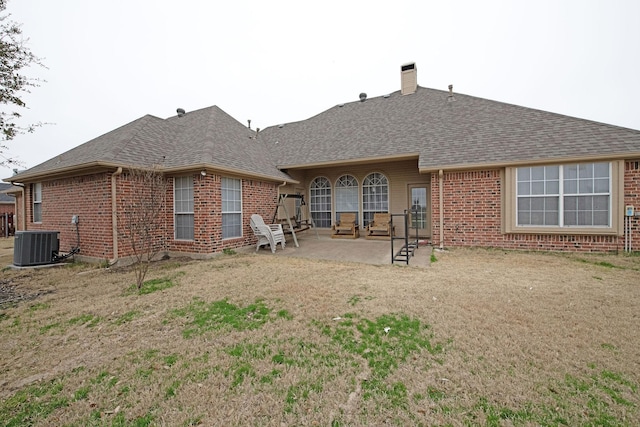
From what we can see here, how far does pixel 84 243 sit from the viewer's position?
7.47 m

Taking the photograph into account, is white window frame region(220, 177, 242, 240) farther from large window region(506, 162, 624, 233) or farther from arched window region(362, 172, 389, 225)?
large window region(506, 162, 624, 233)

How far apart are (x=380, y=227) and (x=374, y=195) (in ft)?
5.00

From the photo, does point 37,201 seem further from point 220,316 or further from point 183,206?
point 220,316

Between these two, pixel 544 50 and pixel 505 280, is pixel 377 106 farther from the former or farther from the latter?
pixel 505 280

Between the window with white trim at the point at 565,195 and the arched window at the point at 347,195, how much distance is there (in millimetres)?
5712

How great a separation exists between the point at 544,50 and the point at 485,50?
2.19 meters

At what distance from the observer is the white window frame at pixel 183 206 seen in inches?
303

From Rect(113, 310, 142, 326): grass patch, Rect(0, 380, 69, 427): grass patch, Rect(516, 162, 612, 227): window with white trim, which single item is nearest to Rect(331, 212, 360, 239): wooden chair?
Rect(516, 162, 612, 227): window with white trim

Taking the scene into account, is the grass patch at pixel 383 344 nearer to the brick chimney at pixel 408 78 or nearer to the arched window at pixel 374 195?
the arched window at pixel 374 195

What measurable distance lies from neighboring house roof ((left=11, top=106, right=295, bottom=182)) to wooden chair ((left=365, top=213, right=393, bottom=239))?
3929 mm

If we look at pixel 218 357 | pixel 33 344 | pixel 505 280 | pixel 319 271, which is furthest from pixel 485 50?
pixel 33 344

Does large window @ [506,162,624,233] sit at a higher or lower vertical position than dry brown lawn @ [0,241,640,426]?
higher

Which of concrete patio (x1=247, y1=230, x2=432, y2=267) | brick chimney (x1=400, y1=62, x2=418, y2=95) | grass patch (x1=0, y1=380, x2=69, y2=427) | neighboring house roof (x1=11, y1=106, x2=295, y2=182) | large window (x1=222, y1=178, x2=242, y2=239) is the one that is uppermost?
brick chimney (x1=400, y1=62, x2=418, y2=95)

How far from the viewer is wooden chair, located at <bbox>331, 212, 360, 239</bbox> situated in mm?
10812
